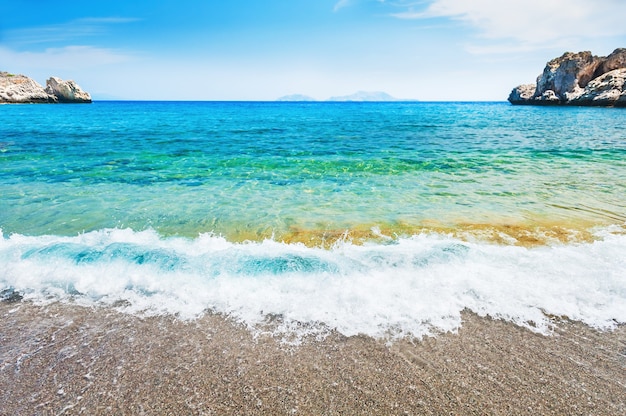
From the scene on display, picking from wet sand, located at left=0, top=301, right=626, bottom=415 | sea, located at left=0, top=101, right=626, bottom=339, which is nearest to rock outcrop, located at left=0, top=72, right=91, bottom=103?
sea, located at left=0, top=101, right=626, bottom=339

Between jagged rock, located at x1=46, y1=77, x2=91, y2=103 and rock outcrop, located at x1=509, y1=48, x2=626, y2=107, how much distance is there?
156996 mm

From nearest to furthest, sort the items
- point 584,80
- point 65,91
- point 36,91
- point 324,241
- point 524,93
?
point 324,241 < point 584,80 < point 36,91 < point 65,91 < point 524,93

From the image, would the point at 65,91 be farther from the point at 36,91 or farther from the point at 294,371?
the point at 294,371

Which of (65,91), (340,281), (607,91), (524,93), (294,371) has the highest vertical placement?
(524,93)

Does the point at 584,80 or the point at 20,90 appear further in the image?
the point at 20,90

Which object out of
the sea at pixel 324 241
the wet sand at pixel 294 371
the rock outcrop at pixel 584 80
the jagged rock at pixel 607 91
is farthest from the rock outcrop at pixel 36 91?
the jagged rock at pixel 607 91

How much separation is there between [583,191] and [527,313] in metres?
9.62

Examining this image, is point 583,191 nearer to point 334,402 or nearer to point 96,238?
point 334,402

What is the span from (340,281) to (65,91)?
480 feet

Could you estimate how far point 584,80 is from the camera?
3511 inches

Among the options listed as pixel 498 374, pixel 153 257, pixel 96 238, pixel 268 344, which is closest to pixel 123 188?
pixel 96 238

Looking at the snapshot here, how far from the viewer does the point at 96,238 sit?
25.6ft

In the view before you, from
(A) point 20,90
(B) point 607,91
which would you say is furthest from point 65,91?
(B) point 607,91

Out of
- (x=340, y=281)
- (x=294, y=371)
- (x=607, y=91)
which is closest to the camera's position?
(x=294, y=371)
